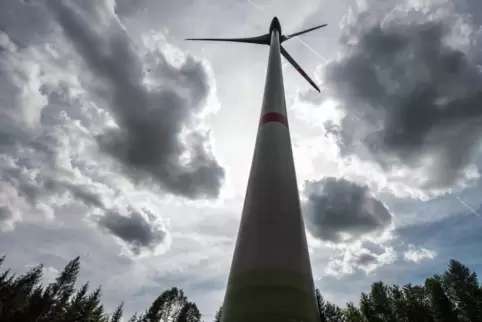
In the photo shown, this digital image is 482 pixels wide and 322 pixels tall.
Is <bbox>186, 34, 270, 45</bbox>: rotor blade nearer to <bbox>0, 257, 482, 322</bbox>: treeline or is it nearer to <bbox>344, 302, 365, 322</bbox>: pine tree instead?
<bbox>0, 257, 482, 322</bbox>: treeline

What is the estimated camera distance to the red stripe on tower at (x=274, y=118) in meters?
9.58

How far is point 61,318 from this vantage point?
243 feet

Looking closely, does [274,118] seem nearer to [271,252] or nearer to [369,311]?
[271,252]

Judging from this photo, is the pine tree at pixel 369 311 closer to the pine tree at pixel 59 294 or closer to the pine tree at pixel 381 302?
the pine tree at pixel 381 302

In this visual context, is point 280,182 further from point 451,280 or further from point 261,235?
point 451,280

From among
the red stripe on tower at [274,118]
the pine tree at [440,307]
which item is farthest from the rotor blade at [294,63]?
the pine tree at [440,307]

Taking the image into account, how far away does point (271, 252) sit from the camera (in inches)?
229

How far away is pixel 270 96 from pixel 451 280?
92617mm

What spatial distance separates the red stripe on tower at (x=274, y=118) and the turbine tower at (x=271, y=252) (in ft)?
3.16

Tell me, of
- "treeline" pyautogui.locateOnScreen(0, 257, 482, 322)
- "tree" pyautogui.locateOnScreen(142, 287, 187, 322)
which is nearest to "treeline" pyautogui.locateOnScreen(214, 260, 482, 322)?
"treeline" pyautogui.locateOnScreen(0, 257, 482, 322)

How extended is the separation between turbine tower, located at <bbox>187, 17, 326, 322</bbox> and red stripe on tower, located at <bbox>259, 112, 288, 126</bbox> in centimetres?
96

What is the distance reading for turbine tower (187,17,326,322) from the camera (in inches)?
203

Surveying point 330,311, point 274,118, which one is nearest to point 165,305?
point 330,311

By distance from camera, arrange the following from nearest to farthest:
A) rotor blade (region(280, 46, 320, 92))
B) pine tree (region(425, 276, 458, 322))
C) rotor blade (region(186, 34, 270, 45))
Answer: rotor blade (region(186, 34, 270, 45)) < rotor blade (region(280, 46, 320, 92)) < pine tree (region(425, 276, 458, 322))
